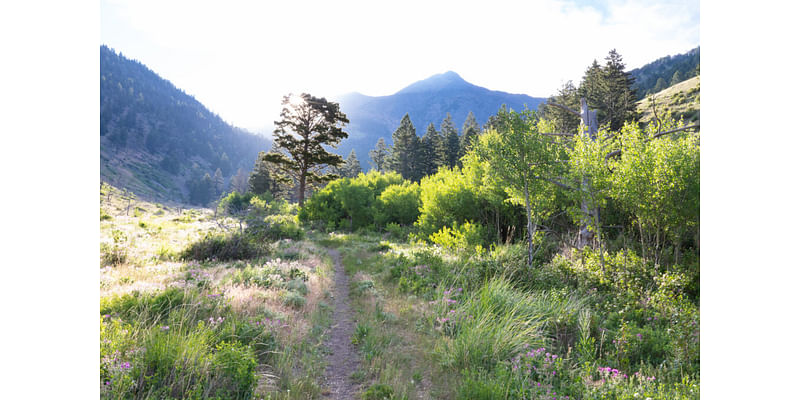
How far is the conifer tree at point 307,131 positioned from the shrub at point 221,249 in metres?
17.0

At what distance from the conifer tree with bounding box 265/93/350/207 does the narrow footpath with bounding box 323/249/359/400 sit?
69.1ft

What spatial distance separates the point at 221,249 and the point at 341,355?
7762mm

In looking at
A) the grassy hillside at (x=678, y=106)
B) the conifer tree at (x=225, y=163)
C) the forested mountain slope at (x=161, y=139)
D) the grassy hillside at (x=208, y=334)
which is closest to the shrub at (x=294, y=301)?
the grassy hillside at (x=208, y=334)

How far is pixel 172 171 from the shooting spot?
118812 mm

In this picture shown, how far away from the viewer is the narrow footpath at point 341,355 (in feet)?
13.2

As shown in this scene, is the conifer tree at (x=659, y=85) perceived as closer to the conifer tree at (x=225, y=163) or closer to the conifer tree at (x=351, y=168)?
the conifer tree at (x=351, y=168)

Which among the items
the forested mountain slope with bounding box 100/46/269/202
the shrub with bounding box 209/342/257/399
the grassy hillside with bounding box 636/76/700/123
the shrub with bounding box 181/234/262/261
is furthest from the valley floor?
the forested mountain slope with bounding box 100/46/269/202

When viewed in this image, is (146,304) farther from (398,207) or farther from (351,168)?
(351,168)

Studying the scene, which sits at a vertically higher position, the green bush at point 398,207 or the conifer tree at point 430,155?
the conifer tree at point 430,155

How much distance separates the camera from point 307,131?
2798cm

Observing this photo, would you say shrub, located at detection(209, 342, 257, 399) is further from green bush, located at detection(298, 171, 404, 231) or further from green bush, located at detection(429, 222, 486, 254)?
green bush, located at detection(298, 171, 404, 231)
